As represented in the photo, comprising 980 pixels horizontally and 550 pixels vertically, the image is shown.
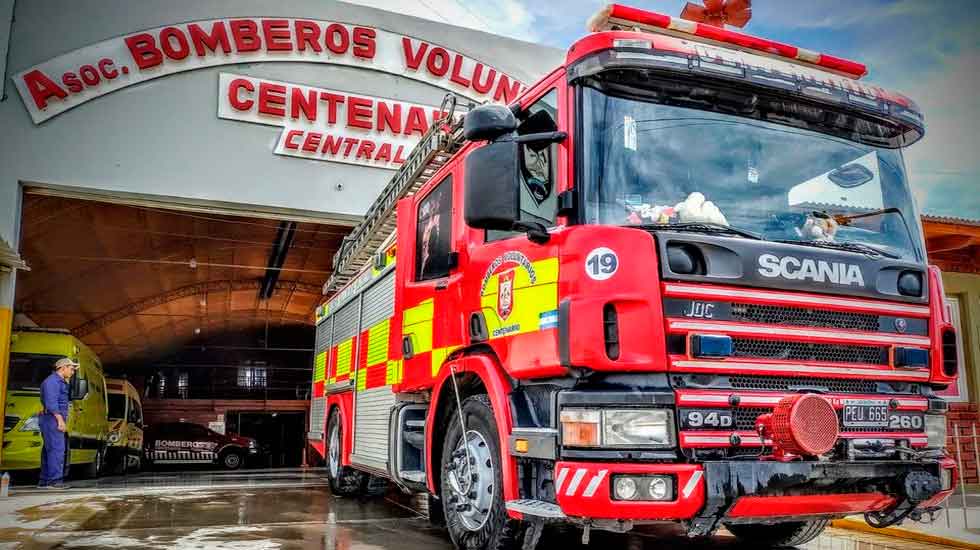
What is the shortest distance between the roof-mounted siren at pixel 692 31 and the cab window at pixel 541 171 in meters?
0.64

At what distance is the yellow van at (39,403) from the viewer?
1144 centimetres

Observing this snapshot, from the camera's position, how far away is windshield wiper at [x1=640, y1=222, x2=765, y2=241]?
3678mm

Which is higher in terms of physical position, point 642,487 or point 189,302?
point 189,302

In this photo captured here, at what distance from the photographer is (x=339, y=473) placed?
28.6 feet

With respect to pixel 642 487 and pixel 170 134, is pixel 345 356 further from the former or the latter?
pixel 642 487

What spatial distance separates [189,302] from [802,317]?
24.2 metres

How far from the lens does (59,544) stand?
5.52m

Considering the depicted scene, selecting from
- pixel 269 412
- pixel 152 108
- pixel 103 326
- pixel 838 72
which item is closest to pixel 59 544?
pixel 838 72

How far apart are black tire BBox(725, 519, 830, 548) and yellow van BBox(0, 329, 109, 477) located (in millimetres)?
10181

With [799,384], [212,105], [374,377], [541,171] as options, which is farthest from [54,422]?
[799,384]

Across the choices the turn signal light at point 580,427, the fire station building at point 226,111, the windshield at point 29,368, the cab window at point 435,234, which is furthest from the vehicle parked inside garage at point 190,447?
the turn signal light at point 580,427

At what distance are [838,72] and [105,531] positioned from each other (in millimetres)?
6364

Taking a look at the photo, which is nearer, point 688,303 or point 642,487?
point 642,487

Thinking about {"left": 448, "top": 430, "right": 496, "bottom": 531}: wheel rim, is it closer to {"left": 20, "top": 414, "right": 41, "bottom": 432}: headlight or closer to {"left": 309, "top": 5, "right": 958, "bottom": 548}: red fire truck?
{"left": 309, "top": 5, "right": 958, "bottom": 548}: red fire truck
